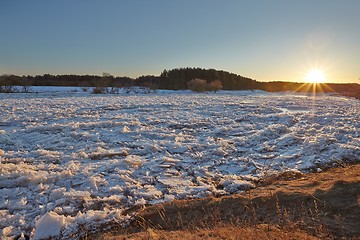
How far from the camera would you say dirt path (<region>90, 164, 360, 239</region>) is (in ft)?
10.8

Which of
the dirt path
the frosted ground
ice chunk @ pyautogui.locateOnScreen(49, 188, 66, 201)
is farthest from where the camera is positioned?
ice chunk @ pyautogui.locateOnScreen(49, 188, 66, 201)

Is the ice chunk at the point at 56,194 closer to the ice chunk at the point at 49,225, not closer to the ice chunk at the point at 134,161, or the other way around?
the ice chunk at the point at 49,225

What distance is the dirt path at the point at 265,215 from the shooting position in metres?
3.28

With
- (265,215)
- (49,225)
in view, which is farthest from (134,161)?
(265,215)

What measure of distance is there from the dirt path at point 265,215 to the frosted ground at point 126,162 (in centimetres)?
59

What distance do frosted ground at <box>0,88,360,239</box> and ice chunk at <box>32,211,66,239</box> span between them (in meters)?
0.02

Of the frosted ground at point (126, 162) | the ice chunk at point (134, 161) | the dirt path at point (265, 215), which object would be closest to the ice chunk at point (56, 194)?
the frosted ground at point (126, 162)

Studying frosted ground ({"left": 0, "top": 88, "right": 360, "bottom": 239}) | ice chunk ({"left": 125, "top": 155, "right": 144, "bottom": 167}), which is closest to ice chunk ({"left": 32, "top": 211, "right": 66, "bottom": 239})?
frosted ground ({"left": 0, "top": 88, "right": 360, "bottom": 239})

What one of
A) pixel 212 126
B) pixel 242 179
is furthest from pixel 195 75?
pixel 242 179

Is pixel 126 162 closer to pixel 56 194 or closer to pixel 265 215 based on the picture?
pixel 56 194

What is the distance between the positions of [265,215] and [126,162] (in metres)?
3.88

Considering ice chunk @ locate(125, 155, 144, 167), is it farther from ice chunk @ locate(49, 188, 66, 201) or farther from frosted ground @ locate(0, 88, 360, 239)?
ice chunk @ locate(49, 188, 66, 201)

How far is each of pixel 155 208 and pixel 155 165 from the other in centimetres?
216

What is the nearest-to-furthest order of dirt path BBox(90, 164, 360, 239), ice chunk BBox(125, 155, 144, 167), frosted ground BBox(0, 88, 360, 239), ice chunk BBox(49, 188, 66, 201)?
1. dirt path BBox(90, 164, 360, 239)
2. frosted ground BBox(0, 88, 360, 239)
3. ice chunk BBox(49, 188, 66, 201)
4. ice chunk BBox(125, 155, 144, 167)
